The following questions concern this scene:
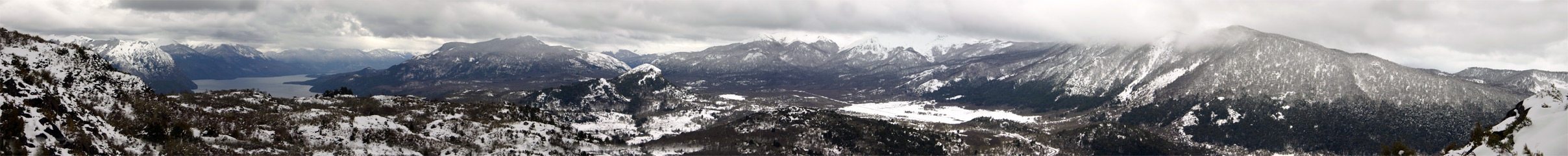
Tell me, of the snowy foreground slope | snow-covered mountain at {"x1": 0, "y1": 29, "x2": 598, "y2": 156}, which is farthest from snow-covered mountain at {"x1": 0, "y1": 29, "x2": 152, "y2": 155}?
the snowy foreground slope

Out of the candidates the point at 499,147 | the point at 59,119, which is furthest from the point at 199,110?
the point at 59,119

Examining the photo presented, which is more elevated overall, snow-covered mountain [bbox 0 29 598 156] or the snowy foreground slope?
the snowy foreground slope

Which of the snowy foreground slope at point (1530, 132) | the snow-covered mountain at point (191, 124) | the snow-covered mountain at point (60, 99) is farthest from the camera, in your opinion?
the snow-covered mountain at point (191, 124)

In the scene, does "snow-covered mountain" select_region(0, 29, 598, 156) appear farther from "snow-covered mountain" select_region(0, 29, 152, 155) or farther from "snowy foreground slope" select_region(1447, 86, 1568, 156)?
"snowy foreground slope" select_region(1447, 86, 1568, 156)

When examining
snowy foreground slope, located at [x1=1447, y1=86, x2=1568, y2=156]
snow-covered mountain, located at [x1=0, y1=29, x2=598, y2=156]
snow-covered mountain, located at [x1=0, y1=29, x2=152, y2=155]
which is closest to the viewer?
snowy foreground slope, located at [x1=1447, y1=86, x2=1568, y2=156]

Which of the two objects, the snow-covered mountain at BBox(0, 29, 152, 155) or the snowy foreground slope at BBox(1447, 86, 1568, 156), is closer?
the snowy foreground slope at BBox(1447, 86, 1568, 156)

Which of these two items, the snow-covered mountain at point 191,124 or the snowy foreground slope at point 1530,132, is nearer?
the snowy foreground slope at point 1530,132

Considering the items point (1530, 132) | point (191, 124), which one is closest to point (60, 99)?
point (191, 124)

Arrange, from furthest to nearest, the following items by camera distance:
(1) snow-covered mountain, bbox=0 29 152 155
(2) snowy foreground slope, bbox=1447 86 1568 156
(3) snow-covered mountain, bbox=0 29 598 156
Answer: (3) snow-covered mountain, bbox=0 29 598 156 → (1) snow-covered mountain, bbox=0 29 152 155 → (2) snowy foreground slope, bbox=1447 86 1568 156

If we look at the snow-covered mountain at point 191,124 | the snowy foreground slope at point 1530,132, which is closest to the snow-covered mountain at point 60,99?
the snow-covered mountain at point 191,124

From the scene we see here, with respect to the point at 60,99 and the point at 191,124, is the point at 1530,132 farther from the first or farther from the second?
the point at 191,124

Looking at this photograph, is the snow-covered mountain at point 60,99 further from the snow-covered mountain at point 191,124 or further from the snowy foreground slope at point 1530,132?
the snowy foreground slope at point 1530,132
